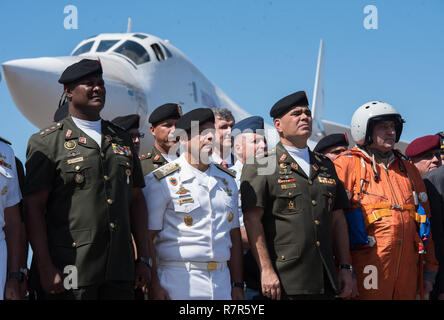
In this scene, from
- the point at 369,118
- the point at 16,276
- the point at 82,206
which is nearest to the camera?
the point at 16,276

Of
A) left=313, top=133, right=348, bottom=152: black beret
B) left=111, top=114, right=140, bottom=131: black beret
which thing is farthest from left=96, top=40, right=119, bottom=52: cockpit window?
left=313, top=133, right=348, bottom=152: black beret

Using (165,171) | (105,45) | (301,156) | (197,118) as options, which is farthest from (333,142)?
(105,45)

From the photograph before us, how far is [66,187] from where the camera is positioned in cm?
362

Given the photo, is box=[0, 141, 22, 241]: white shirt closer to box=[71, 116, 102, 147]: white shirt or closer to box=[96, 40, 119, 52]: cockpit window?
box=[71, 116, 102, 147]: white shirt

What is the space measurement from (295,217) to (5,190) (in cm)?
213

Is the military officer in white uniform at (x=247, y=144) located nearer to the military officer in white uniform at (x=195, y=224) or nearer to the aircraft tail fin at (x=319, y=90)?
the military officer in white uniform at (x=195, y=224)

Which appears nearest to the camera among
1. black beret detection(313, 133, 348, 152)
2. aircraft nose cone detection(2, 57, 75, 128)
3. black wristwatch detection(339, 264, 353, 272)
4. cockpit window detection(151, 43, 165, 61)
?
black wristwatch detection(339, 264, 353, 272)

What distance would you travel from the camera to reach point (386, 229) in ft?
15.3

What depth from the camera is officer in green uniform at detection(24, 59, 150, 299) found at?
3490 mm

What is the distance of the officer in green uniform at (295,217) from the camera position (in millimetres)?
4180

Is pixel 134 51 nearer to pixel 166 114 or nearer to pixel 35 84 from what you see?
pixel 35 84

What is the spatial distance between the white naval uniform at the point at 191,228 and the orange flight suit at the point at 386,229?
1256mm

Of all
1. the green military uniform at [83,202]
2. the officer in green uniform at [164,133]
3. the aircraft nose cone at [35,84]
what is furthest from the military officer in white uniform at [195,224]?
the aircraft nose cone at [35,84]
